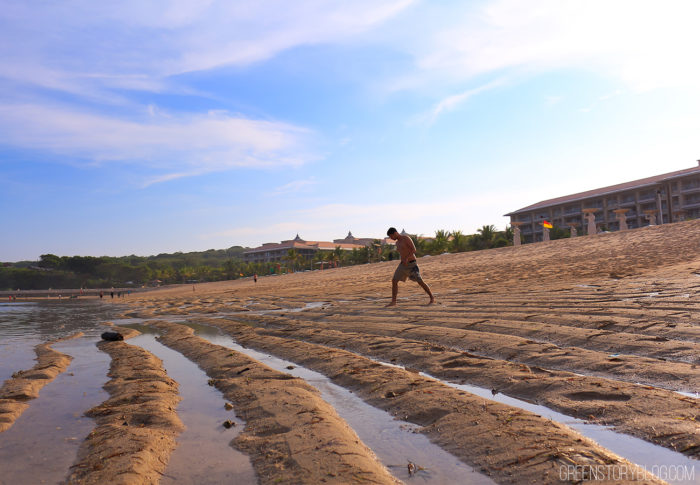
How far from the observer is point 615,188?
63.4 meters

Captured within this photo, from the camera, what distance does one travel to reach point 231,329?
951 cm

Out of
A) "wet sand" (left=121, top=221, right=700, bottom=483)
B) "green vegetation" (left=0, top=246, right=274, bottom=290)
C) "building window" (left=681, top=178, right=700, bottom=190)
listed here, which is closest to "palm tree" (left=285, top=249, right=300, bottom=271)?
"green vegetation" (left=0, top=246, right=274, bottom=290)

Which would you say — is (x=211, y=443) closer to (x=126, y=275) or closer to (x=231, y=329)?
(x=231, y=329)

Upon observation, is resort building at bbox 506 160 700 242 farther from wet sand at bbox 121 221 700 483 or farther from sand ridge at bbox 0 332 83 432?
sand ridge at bbox 0 332 83 432

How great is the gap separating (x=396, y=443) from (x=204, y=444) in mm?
1270

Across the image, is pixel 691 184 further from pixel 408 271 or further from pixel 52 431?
pixel 52 431

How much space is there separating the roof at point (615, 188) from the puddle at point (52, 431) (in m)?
61.6

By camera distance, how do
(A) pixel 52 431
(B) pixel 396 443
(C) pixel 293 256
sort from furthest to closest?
(C) pixel 293 256
(A) pixel 52 431
(B) pixel 396 443

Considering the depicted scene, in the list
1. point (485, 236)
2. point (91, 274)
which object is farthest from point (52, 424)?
point (91, 274)

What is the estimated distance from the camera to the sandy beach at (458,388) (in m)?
2.73

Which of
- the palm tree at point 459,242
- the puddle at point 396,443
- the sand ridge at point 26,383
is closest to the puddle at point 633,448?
the puddle at point 396,443

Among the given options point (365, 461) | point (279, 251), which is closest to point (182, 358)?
point (365, 461)

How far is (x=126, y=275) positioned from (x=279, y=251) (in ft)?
102

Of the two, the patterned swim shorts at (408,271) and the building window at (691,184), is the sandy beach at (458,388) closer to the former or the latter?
the patterned swim shorts at (408,271)
